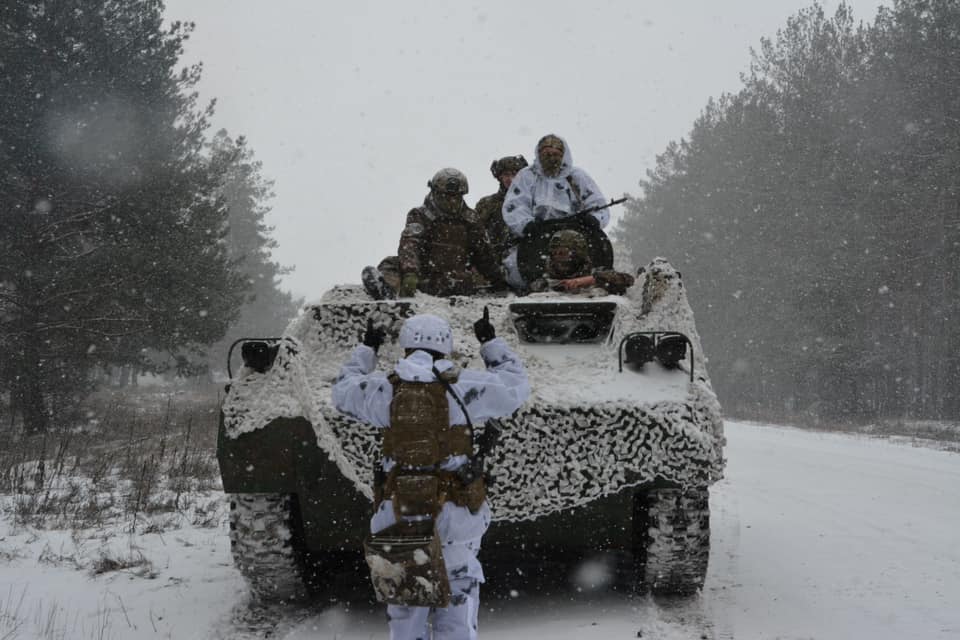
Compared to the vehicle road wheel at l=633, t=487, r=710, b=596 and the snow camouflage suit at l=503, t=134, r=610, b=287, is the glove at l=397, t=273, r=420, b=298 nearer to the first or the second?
the snow camouflage suit at l=503, t=134, r=610, b=287

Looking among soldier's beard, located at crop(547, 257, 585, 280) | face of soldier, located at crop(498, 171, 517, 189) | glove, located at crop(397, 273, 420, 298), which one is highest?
face of soldier, located at crop(498, 171, 517, 189)

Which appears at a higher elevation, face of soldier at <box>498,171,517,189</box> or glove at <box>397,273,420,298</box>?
face of soldier at <box>498,171,517,189</box>

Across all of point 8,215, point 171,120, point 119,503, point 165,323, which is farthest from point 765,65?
point 119,503

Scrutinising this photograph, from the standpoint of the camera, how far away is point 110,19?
13.0 metres

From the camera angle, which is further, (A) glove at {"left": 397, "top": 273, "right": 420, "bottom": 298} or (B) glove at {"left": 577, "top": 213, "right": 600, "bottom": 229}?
(B) glove at {"left": 577, "top": 213, "right": 600, "bottom": 229}

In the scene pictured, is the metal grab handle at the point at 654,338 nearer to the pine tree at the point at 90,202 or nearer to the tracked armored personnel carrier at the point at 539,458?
the tracked armored personnel carrier at the point at 539,458

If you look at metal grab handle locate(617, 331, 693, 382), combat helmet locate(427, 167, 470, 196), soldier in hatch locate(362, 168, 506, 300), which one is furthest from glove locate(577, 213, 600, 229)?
metal grab handle locate(617, 331, 693, 382)

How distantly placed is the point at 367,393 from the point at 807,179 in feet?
75.2

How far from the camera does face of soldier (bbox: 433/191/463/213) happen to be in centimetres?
557

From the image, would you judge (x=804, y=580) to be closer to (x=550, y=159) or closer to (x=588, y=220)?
(x=588, y=220)

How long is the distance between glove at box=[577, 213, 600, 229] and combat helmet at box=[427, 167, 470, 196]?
0.88 m

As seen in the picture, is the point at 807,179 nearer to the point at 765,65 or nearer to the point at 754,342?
the point at 765,65

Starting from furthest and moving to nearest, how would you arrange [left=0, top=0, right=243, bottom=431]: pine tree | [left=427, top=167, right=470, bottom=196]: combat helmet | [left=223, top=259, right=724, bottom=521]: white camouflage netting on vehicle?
1. [left=0, top=0, right=243, bottom=431]: pine tree
2. [left=427, top=167, right=470, bottom=196]: combat helmet
3. [left=223, top=259, right=724, bottom=521]: white camouflage netting on vehicle

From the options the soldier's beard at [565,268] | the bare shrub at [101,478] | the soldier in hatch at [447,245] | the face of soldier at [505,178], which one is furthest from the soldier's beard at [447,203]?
the bare shrub at [101,478]
